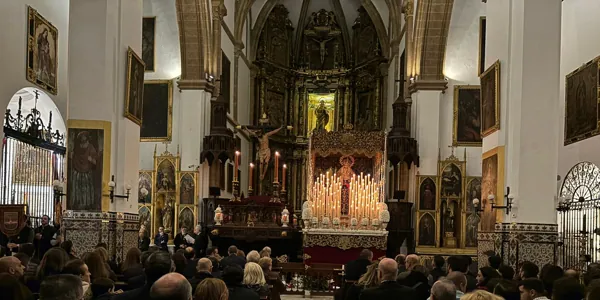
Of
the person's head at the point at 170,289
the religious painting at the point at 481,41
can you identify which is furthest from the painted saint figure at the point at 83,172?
the religious painting at the point at 481,41

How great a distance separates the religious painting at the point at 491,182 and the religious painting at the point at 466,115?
8.29m

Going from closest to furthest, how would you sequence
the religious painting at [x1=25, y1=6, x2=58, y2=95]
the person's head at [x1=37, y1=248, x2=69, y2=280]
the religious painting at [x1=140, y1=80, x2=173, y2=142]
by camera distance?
the person's head at [x1=37, y1=248, x2=69, y2=280] → the religious painting at [x1=25, y1=6, x2=58, y2=95] → the religious painting at [x1=140, y1=80, x2=173, y2=142]

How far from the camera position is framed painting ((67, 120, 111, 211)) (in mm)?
13977

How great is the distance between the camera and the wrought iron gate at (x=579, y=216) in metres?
16.6

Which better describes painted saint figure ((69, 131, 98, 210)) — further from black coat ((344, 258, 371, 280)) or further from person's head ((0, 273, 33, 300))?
person's head ((0, 273, 33, 300))

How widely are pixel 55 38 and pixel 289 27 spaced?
1675 centimetres

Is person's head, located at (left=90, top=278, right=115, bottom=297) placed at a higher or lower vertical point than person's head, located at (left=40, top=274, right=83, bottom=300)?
lower

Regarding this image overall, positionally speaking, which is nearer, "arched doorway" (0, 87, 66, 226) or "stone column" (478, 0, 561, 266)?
"stone column" (478, 0, 561, 266)

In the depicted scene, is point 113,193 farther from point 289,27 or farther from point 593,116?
point 289,27

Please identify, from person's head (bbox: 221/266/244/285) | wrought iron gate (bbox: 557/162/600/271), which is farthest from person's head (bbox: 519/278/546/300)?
wrought iron gate (bbox: 557/162/600/271)

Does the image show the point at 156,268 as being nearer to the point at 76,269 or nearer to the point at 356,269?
the point at 76,269

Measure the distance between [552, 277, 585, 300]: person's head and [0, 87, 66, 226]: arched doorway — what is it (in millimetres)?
13938

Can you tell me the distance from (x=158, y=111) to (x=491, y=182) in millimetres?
12605

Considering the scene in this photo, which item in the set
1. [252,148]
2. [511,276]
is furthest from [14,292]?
[252,148]
